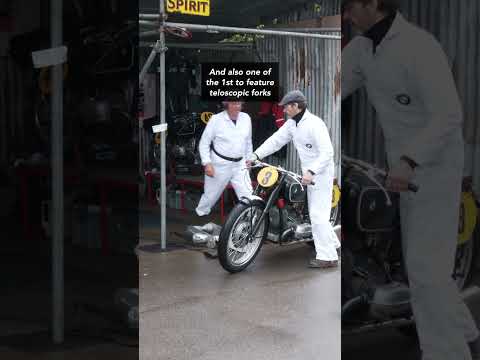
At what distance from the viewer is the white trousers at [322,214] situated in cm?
509

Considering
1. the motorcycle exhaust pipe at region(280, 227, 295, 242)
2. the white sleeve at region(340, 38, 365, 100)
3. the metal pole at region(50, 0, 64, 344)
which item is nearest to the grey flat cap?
the motorcycle exhaust pipe at region(280, 227, 295, 242)

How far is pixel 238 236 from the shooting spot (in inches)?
194

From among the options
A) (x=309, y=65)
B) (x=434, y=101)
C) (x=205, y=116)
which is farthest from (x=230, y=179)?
(x=434, y=101)

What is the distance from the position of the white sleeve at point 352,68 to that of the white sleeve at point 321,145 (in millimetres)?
3553

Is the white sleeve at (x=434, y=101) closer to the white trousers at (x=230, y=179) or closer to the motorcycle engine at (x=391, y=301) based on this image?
the motorcycle engine at (x=391, y=301)

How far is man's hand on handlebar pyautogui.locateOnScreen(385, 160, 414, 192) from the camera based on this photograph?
140cm

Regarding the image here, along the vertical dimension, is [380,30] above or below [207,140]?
above

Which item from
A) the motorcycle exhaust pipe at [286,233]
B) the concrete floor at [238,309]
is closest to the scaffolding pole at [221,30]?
the motorcycle exhaust pipe at [286,233]

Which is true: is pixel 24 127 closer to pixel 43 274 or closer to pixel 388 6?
pixel 43 274

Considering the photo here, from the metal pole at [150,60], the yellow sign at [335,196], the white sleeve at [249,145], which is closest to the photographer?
the metal pole at [150,60]

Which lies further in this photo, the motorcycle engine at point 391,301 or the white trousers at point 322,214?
the white trousers at point 322,214

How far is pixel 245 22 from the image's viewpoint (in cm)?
496

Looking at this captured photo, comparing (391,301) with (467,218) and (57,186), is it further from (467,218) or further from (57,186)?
(57,186)

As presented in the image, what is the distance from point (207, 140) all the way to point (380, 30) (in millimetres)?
3799
